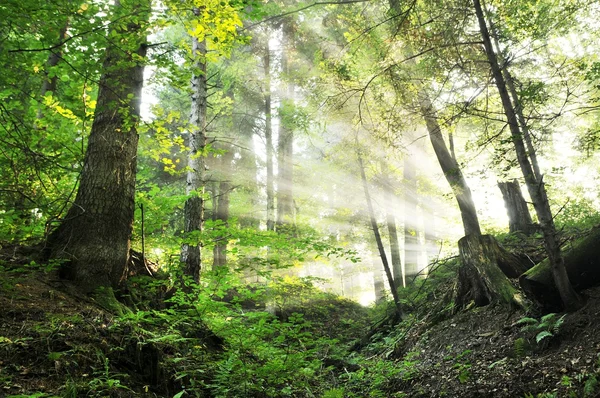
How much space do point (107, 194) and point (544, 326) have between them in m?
6.32

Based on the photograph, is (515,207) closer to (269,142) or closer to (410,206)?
(410,206)

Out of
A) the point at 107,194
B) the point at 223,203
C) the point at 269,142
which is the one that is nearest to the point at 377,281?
the point at 223,203

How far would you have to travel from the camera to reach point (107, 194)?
16.4 feet

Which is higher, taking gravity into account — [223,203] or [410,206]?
[223,203]

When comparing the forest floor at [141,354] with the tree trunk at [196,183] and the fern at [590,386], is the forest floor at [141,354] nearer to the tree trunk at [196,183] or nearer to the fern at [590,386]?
the fern at [590,386]

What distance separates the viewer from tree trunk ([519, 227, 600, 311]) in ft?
17.7

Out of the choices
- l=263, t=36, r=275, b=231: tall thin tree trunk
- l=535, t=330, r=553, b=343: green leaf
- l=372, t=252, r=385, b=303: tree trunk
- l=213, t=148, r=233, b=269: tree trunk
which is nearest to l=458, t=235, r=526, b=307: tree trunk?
l=535, t=330, r=553, b=343: green leaf

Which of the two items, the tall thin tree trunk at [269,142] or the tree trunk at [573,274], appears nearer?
the tree trunk at [573,274]

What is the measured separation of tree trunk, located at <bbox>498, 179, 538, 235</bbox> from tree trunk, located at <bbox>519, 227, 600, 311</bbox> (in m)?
6.34

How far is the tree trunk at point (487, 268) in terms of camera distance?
703cm

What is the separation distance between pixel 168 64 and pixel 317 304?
38.2 ft

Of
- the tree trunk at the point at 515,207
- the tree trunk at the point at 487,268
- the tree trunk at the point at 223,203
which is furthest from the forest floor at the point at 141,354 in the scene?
the tree trunk at the point at 223,203

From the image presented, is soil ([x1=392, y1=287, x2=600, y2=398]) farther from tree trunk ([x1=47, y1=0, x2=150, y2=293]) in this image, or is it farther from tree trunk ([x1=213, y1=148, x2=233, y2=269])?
tree trunk ([x1=213, y1=148, x2=233, y2=269])

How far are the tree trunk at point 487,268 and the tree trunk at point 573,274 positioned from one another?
1232mm
